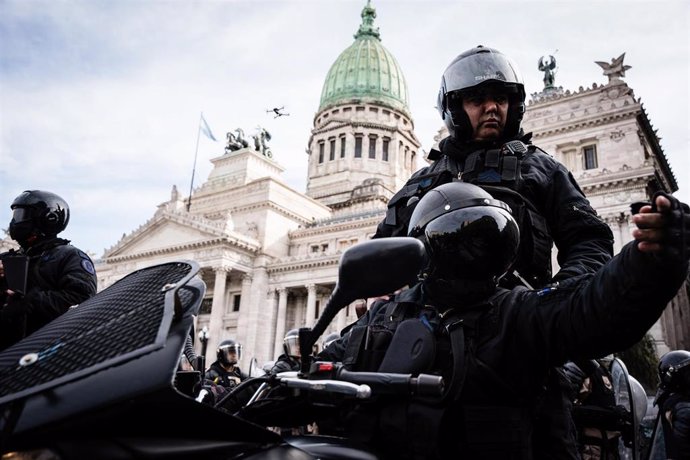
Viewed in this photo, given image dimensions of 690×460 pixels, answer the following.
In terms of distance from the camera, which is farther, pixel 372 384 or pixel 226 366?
pixel 226 366

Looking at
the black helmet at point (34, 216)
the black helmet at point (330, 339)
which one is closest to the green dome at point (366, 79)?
the black helmet at point (330, 339)

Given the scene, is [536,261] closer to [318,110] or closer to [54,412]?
[54,412]

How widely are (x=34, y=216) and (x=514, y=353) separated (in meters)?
4.17

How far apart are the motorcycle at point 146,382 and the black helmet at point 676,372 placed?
5.17 metres

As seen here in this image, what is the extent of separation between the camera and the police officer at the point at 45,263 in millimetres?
3918

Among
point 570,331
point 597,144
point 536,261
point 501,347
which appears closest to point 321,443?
point 501,347

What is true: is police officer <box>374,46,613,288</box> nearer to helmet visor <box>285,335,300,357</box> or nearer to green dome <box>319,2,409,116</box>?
helmet visor <box>285,335,300,357</box>

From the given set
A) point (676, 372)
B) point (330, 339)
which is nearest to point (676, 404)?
point (676, 372)

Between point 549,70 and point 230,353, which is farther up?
point 549,70

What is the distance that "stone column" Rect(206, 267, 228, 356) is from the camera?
38.4m

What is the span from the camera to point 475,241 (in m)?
2.00

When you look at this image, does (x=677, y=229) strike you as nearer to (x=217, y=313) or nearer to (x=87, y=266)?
(x=87, y=266)

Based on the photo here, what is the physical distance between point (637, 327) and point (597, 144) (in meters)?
29.5

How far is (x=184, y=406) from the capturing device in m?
Result: 1.23
